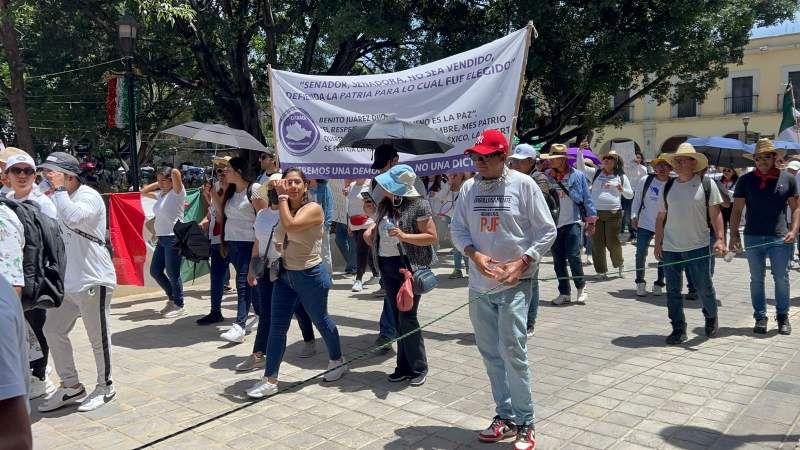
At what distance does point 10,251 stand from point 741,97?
45.5 m

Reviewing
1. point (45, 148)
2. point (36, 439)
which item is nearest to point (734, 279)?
point (36, 439)

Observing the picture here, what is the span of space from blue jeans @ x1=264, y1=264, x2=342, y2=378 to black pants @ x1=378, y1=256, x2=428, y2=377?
501 mm

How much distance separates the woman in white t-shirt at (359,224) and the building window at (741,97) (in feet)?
128

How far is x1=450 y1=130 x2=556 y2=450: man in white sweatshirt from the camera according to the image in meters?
3.65

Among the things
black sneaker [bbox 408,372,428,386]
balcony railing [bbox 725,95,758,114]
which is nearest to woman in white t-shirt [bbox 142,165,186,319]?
black sneaker [bbox 408,372,428,386]

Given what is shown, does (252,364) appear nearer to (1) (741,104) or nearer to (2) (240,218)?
(2) (240,218)

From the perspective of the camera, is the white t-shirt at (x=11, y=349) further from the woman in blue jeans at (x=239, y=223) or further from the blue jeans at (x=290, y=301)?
the woman in blue jeans at (x=239, y=223)

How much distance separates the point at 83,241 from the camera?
4535 mm

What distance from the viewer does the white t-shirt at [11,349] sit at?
4.76 feet

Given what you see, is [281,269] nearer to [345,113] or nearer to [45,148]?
[345,113]

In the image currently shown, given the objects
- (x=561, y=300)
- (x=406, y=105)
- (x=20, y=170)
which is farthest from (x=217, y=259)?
(x=561, y=300)

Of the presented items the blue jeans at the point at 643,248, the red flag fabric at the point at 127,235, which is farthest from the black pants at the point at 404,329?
the red flag fabric at the point at 127,235

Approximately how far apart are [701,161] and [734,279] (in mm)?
4166

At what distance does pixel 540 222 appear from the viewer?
12.2ft
